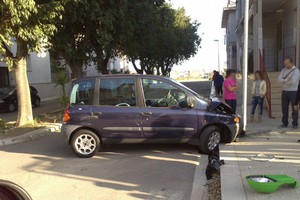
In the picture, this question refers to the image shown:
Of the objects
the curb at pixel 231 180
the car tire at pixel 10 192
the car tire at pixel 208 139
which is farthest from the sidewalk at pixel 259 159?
the car tire at pixel 10 192

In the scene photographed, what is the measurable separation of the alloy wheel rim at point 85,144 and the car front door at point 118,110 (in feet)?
0.95

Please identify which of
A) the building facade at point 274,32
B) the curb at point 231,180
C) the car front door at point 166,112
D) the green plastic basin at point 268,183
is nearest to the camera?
the green plastic basin at point 268,183

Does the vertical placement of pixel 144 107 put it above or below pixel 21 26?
below

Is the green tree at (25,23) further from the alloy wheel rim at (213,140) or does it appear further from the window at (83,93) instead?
the alloy wheel rim at (213,140)

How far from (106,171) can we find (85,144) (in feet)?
4.46

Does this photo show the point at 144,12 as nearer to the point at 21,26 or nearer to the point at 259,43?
the point at 259,43

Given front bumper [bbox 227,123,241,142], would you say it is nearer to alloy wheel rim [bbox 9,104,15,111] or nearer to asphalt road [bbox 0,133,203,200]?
asphalt road [bbox 0,133,203,200]

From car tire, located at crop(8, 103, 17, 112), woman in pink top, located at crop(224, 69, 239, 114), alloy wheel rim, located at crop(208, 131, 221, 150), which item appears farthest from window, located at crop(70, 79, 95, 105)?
car tire, located at crop(8, 103, 17, 112)

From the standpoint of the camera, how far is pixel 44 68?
34688 mm

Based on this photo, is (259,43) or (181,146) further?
(259,43)

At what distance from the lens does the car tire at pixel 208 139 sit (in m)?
7.89

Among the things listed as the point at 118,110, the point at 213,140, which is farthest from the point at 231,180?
the point at 118,110

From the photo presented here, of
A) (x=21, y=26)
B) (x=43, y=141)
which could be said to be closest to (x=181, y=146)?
(x=43, y=141)

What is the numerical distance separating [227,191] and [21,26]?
7.95 meters
